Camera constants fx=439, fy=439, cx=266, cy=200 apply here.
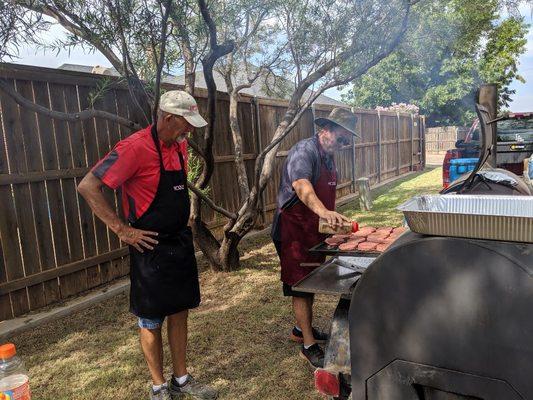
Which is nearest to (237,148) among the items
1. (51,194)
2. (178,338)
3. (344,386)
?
(51,194)

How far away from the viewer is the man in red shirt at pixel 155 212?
262cm

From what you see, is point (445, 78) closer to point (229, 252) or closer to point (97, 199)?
point (229, 252)

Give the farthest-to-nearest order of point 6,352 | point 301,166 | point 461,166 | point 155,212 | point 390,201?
point 390,201, point 461,166, point 301,166, point 155,212, point 6,352

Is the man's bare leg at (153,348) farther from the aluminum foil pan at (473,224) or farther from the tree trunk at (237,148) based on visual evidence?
the tree trunk at (237,148)

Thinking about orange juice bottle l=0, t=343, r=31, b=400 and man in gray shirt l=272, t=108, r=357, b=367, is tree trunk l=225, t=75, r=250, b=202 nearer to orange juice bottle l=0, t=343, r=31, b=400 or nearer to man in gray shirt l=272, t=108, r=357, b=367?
man in gray shirt l=272, t=108, r=357, b=367

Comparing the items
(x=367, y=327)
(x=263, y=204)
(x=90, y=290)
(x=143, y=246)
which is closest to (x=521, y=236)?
(x=367, y=327)

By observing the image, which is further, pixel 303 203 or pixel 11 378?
pixel 303 203

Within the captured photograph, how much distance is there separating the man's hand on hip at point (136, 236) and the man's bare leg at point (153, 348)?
0.58m

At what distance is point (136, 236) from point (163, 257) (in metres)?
0.24

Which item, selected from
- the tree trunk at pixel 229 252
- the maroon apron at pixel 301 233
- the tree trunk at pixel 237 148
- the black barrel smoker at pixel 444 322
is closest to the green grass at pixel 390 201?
the tree trunk at pixel 237 148

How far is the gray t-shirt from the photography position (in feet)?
10.8

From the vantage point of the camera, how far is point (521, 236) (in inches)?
57.4

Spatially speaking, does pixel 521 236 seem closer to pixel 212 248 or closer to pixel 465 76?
pixel 212 248

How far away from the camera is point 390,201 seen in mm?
11211
